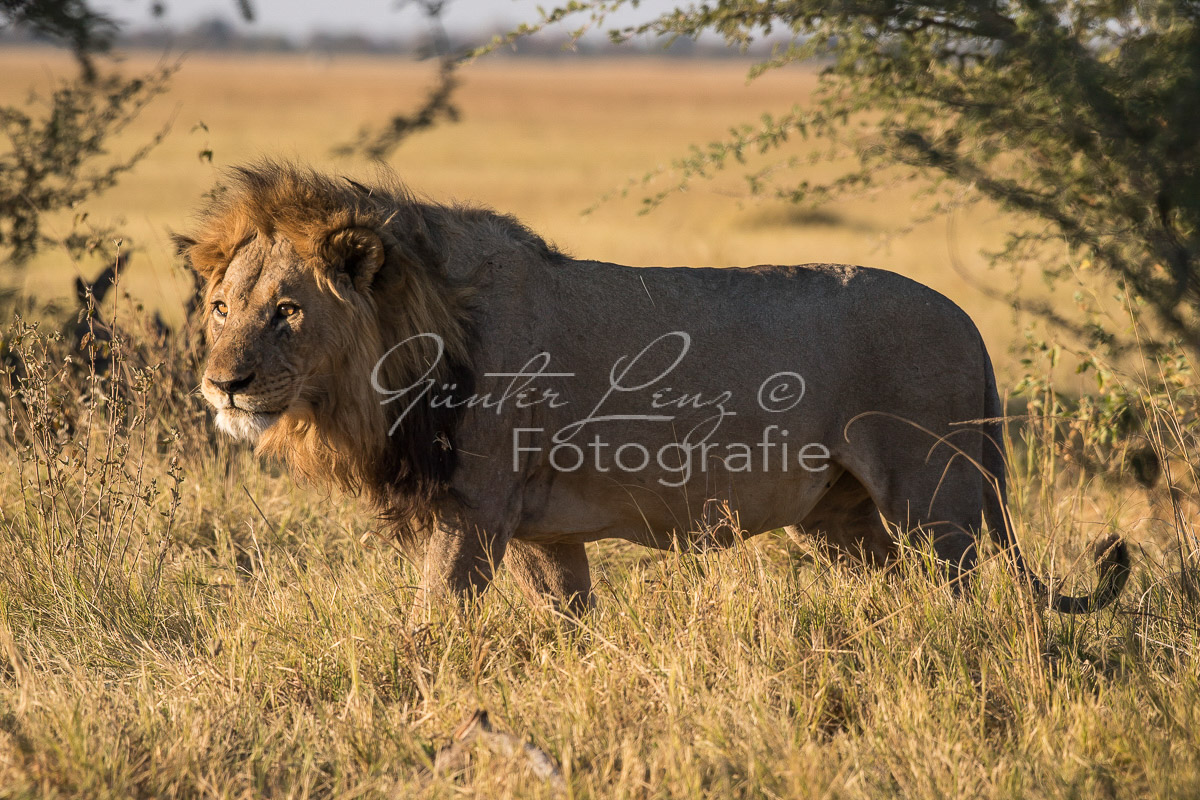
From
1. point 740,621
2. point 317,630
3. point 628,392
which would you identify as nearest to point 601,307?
point 628,392

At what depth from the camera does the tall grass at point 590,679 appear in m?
3.00

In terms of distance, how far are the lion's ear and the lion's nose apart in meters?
0.44

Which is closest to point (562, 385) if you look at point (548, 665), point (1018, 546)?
point (548, 665)

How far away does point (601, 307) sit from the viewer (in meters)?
4.00

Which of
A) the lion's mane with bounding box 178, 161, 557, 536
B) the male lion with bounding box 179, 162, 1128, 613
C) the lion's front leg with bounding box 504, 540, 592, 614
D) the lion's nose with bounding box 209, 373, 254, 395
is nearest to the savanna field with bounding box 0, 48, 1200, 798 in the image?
the lion's front leg with bounding box 504, 540, 592, 614

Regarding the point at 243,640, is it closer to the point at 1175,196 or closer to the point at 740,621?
the point at 740,621

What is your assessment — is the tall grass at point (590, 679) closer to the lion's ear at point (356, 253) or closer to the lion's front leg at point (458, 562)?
the lion's front leg at point (458, 562)

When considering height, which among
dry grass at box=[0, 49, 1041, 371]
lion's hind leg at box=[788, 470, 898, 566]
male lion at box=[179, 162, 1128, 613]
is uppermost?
male lion at box=[179, 162, 1128, 613]

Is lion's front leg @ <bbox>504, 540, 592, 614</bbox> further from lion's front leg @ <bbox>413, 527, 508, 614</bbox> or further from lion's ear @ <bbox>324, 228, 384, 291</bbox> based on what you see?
lion's ear @ <bbox>324, 228, 384, 291</bbox>

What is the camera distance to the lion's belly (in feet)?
12.9

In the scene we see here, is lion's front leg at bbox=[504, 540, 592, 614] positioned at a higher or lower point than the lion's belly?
lower

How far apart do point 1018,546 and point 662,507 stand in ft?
3.95

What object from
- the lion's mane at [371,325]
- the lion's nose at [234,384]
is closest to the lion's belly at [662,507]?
the lion's mane at [371,325]

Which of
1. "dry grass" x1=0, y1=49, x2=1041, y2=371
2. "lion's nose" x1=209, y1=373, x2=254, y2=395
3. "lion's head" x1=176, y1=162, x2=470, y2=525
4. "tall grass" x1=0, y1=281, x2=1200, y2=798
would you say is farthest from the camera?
"dry grass" x1=0, y1=49, x2=1041, y2=371
